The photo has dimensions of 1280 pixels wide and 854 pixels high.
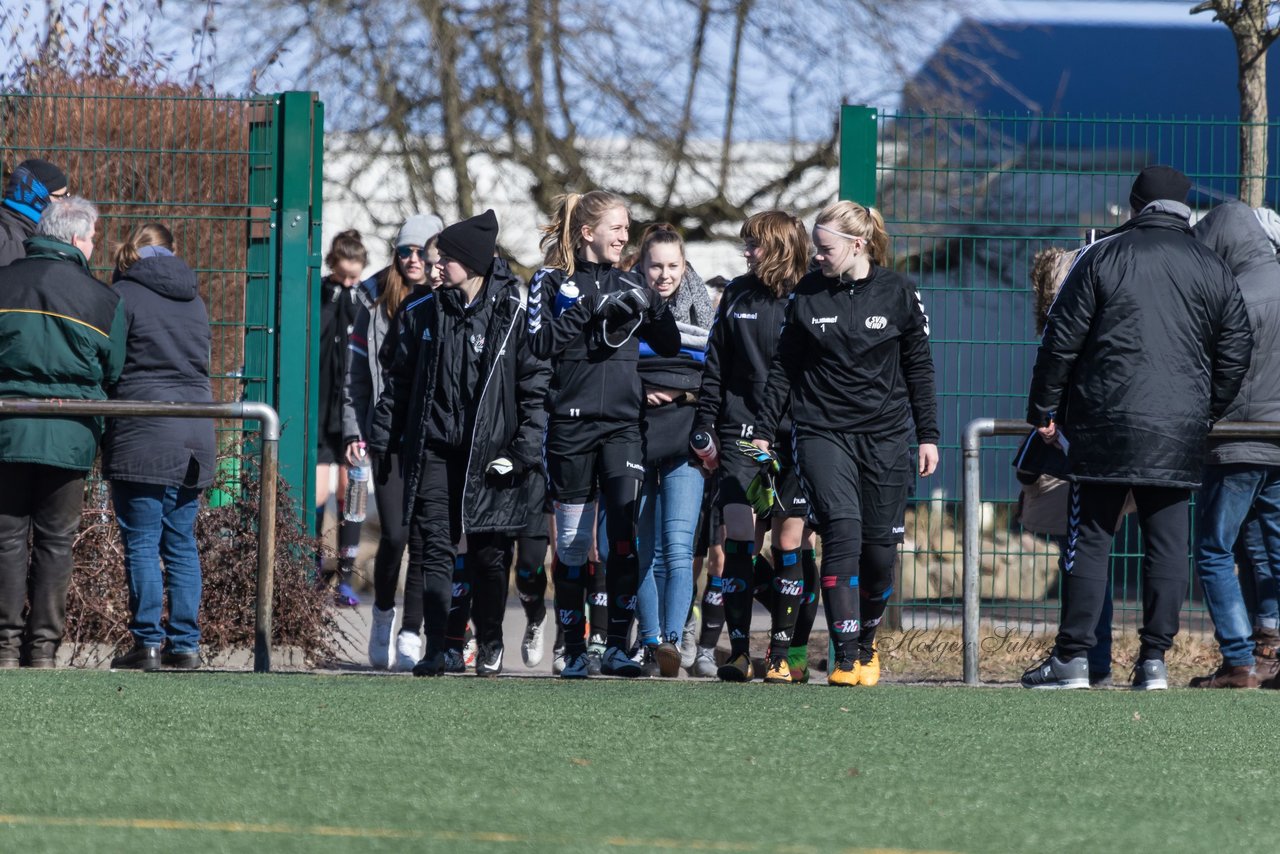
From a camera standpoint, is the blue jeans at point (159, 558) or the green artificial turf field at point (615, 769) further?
the blue jeans at point (159, 558)

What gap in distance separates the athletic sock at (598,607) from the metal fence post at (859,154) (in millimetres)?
1992

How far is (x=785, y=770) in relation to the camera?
4457mm

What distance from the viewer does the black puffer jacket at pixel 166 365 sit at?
7.05m

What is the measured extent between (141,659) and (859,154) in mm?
3725

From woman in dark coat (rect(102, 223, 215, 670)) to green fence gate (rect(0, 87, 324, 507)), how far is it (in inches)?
37.0

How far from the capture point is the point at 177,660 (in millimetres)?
7145

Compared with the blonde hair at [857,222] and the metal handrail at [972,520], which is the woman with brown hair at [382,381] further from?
the metal handrail at [972,520]

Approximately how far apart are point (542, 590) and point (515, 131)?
795 cm

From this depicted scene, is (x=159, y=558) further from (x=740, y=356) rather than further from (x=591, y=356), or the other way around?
(x=740, y=356)

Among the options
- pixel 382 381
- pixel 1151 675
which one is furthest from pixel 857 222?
pixel 382 381

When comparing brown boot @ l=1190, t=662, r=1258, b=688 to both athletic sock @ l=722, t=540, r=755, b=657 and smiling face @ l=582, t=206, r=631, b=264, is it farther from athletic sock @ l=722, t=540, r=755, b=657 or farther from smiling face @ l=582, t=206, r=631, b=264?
smiling face @ l=582, t=206, r=631, b=264

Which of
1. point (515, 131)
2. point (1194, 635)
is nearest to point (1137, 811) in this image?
point (1194, 635)

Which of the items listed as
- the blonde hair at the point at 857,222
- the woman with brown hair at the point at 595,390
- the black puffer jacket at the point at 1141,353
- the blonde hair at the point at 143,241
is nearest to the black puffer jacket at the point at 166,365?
the blonde hair at the point at 143,241

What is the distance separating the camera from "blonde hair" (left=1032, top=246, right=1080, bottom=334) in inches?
286
